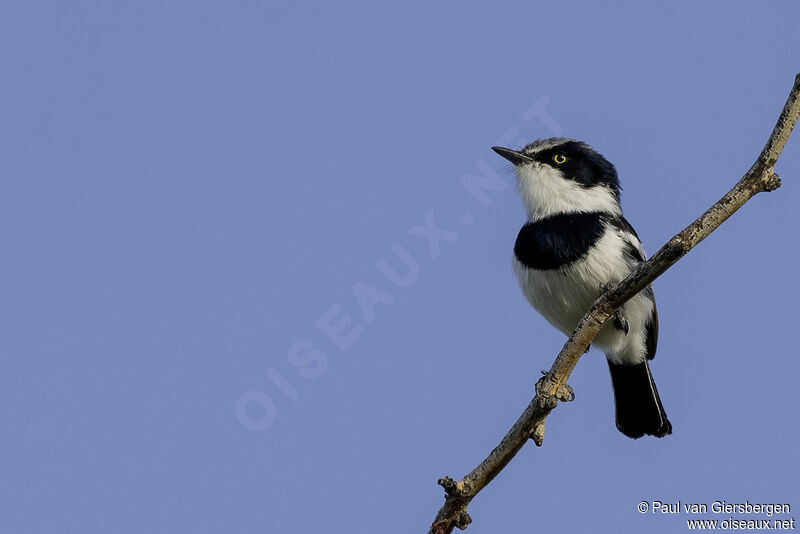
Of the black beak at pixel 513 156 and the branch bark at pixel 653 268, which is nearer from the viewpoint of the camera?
the branch bark at pixel 653 268

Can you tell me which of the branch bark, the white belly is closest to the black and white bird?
the white belly

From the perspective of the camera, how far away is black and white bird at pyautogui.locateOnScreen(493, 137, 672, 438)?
740cm

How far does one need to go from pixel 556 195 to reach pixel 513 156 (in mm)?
741

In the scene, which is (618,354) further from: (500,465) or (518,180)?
(500,465)

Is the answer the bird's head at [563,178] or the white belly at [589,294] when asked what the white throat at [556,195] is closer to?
the bird's head at [563,178]

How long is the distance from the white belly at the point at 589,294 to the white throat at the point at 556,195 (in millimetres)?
442

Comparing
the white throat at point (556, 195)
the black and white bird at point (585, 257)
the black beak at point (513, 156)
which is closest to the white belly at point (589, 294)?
the black and white bird at point (585, 257)

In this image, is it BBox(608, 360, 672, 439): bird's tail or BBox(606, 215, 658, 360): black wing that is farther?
BBox(608, 360, 672, 439): bird's tail

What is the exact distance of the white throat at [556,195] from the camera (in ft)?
25.9

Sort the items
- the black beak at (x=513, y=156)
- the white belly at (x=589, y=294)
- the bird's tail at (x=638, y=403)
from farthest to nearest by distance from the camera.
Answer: the black beak at (x=513, y=156)
the bird's tail at (x=638, y=403)
the white belly at (x=589, y=294)

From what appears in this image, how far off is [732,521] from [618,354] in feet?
7.08

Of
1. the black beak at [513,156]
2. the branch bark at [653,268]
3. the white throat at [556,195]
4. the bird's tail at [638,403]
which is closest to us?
the branch bark at [653,268]

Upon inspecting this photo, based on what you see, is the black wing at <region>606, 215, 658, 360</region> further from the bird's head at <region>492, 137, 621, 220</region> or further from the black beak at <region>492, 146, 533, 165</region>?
the black beak at <region>492, 146, 533, 165</region>

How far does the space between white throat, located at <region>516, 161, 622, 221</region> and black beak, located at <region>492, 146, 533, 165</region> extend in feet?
0.45
